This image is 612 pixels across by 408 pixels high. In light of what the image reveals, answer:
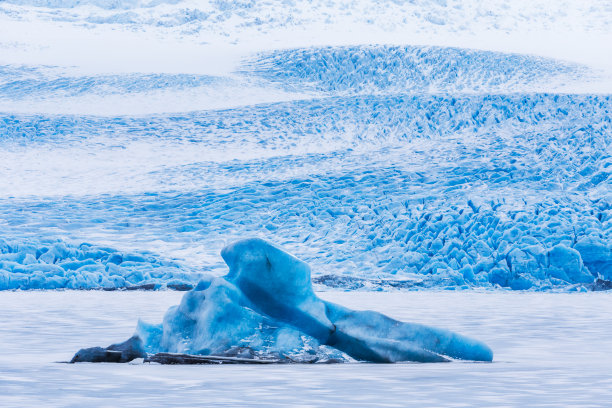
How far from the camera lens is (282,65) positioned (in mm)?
28500

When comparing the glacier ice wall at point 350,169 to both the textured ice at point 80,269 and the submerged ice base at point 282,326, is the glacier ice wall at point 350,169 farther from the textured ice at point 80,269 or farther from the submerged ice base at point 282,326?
the submerged ice base at point 282,326

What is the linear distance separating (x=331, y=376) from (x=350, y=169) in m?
15.9

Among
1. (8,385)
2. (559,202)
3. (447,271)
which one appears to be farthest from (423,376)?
(559,202)

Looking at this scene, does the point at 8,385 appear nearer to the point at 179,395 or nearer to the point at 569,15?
the point at 179,395

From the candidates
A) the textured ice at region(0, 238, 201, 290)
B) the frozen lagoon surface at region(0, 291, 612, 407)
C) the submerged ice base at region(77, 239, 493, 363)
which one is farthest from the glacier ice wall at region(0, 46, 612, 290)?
the submerged ice base at region(77, 239, 493, 363)

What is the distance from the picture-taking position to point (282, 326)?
620 cm

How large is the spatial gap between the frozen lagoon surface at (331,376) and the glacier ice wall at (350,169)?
632cm

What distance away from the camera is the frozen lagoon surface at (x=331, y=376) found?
4.15 metres

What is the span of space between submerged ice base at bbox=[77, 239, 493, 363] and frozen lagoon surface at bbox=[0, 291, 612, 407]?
0.73ft

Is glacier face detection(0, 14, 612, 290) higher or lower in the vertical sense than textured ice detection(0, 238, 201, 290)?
higher

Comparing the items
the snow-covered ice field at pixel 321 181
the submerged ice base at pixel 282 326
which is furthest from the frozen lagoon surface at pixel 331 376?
the submerged ice base at pixel 282 326

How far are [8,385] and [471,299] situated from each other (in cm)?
948

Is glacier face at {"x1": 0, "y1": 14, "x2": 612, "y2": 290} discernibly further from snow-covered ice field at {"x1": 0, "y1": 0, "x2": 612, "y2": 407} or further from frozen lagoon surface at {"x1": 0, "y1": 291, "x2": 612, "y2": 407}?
frozen lagoon surface at {"x1": 0, "y1": 291, "x2": 612, "y2": 407}

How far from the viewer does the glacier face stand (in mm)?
15773
